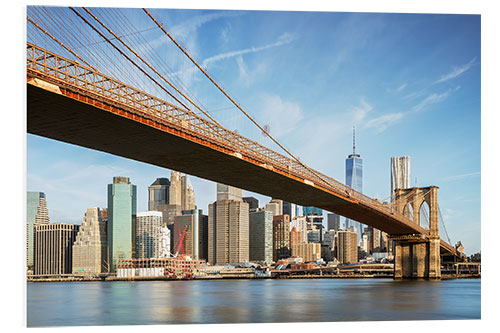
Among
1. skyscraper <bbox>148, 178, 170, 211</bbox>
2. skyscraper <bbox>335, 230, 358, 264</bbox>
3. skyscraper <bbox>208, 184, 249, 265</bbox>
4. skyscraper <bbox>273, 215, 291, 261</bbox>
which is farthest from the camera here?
skyscraper <bbox>335, 230, 358, 264</bbox>

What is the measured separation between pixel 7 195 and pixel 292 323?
225 inches

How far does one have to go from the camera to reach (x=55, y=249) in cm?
6475

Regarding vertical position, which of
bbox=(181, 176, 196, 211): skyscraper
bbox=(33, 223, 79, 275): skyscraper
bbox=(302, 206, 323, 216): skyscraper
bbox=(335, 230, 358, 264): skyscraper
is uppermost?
bbox=(181, 176, 196, 211): skyscraper

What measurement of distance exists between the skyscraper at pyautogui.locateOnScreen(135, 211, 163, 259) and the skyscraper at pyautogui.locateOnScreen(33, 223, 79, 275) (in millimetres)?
13657

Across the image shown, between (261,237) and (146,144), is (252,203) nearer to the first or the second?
(261,237)

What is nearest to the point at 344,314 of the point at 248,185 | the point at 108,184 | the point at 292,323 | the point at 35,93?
the point at 292,323

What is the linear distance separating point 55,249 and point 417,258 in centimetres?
3915

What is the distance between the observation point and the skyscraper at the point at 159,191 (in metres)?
81.0

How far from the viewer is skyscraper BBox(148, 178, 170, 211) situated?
8100 centimetres

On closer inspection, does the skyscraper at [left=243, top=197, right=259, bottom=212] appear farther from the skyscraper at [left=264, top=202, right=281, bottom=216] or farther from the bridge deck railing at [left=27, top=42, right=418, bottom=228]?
the bridge deck railing at [left=27, top=42, right=418, bottom=228]

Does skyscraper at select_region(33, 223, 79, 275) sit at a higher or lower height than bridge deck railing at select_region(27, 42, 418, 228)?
lower

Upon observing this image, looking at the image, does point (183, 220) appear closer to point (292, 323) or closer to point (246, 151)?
point (246, 151)

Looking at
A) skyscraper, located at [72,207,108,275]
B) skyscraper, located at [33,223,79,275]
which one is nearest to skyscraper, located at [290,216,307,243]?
skyscraper, located at [72,207,108,275]

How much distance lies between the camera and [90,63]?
49.2ft
